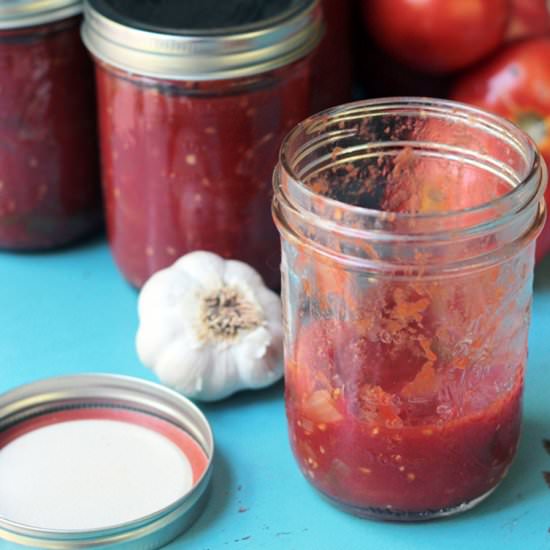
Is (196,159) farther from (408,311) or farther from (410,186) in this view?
(408,311)

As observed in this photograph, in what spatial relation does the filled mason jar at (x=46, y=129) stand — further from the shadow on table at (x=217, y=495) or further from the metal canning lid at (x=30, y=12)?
the shadow on table at (x=217, y=495)

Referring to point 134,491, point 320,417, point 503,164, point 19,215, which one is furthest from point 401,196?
point 19,215

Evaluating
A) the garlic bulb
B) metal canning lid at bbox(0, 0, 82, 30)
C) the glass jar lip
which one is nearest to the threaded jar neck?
the glass jar lip

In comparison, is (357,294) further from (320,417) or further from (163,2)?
(163,2)

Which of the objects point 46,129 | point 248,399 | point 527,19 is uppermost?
point 527,19

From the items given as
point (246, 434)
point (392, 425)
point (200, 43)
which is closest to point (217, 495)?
point (246, 434)
